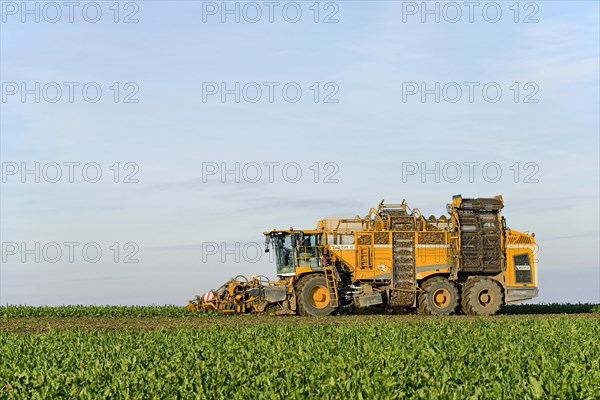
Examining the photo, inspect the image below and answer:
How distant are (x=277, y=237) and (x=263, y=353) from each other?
1334 centimetres

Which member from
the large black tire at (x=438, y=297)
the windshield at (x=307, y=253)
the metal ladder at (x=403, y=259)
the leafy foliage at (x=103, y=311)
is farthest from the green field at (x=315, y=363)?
the leafy foliage at (x=103, y=311)

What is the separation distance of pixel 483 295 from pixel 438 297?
160cm

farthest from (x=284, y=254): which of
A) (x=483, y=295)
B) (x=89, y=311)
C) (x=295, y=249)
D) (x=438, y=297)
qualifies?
(x=89, y=311)

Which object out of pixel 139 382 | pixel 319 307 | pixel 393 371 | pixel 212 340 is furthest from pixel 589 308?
pixel 139 382

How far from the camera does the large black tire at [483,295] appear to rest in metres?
28.8

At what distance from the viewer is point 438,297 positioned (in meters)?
28.8

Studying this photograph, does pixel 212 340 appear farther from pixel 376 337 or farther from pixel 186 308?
pixel 186 308

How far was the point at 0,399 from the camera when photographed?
1168cm

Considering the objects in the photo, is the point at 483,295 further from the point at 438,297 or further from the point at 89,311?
the point at 89,311

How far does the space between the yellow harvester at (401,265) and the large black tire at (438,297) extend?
0.03 meters

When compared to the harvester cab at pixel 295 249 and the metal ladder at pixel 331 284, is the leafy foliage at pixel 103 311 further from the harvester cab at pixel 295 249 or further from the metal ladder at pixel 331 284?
the harvester cab at pixel 295 249

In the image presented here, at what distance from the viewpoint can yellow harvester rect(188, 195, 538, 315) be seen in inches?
1113

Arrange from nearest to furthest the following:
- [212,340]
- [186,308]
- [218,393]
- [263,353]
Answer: [218,393]
[263,353]
[212,340]
[186,308]

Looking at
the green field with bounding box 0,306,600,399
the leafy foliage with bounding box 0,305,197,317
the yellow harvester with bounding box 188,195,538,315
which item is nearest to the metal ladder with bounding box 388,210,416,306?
the yellow harvester with bounding box 188,195,538,315
